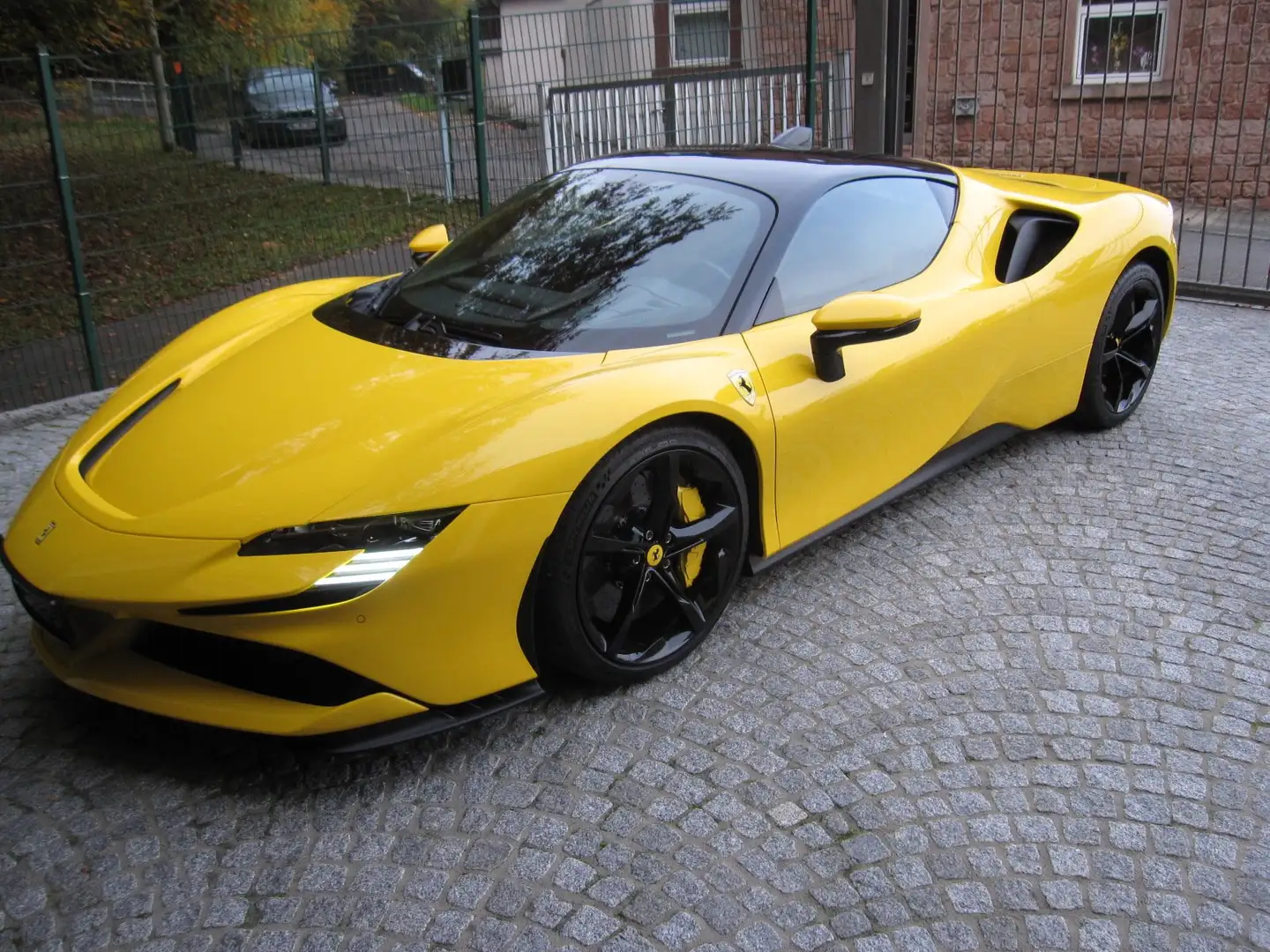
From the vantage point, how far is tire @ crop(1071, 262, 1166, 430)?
432 centimetres

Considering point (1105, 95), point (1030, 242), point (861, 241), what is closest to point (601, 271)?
point (861, 241)

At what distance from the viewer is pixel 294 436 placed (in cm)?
264

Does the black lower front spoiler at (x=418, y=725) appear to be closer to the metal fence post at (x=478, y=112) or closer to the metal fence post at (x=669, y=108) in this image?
the metal fence post at (x=478, y=112)

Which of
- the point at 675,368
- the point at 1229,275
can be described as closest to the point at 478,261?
the point at 675,368

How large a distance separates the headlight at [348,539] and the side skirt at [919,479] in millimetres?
1173

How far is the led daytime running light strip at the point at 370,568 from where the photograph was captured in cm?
230

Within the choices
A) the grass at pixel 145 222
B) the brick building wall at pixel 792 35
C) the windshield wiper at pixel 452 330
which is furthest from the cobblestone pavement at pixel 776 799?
the brick building wall at pixel 792 35

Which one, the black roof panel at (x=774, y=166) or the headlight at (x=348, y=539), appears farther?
the black roof panel at (x=774, y=166)

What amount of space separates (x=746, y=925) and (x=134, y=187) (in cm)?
535

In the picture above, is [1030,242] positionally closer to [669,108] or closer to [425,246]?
[425,246]

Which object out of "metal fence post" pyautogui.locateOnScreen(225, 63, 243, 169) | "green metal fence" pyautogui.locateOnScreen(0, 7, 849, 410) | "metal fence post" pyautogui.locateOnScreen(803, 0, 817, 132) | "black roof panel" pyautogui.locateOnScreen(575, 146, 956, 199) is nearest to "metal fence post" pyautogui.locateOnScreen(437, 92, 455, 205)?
"green metal fence" pyautogui.locateOnScreen(0, 7, 849, 410)

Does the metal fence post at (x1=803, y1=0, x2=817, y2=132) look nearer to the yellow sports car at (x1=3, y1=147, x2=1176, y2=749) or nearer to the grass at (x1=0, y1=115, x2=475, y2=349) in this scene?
the grass at (x1=0, y1=115, x2=475, y2=349)

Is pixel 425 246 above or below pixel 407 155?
below

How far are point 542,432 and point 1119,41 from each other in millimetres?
10790
